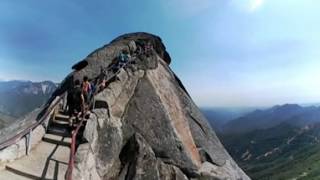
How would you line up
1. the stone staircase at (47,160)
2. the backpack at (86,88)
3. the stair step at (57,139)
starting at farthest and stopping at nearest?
the backpack at (86,88) → the stair step at (57,139) → the stone staircase at (47,160)

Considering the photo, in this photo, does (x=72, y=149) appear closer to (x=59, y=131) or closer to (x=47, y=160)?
(x=47, y=160)

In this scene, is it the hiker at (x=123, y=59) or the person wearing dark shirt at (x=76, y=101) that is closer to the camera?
the person wearing dark shirt at (x=76, y=101)

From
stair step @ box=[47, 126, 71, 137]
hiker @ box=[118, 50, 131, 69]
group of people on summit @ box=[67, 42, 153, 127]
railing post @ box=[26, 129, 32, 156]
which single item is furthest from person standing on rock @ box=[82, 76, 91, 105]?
hiker @ box=[118, 50, 131, 69]

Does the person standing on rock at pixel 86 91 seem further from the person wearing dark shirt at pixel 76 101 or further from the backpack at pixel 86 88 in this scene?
the person wearing dark shirt at pixel 76 101

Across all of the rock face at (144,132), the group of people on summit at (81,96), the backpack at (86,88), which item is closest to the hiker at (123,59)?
the rock face at (144,132)

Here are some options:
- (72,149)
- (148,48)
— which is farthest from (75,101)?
(148,48)

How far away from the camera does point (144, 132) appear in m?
28.1

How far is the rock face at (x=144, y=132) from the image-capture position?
24859 millimetres

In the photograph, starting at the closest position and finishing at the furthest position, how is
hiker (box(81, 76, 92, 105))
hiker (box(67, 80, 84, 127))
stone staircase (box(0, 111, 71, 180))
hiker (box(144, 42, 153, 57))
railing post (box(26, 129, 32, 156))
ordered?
stone staircase (box(0, 111, 71, 180)) < railing post (box(26, 129, 32, 156)) < hiker (box(67, 80, 84, 127)) < hiker (box(81, 76, 92, 105)) < hiker (box(144, 42, 153, 57))

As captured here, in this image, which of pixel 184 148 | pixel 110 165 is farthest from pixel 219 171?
pixel 110 165

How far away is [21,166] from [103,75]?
1400cm

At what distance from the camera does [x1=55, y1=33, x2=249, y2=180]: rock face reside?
24.9 meters

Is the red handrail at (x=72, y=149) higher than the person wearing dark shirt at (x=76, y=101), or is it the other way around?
the person wearing dark shirt at (x=76, y=101)

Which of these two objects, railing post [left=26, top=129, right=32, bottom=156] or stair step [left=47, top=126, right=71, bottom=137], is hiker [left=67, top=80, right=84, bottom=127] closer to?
stair step [left=47, top=126, right=71, bottom=137]
